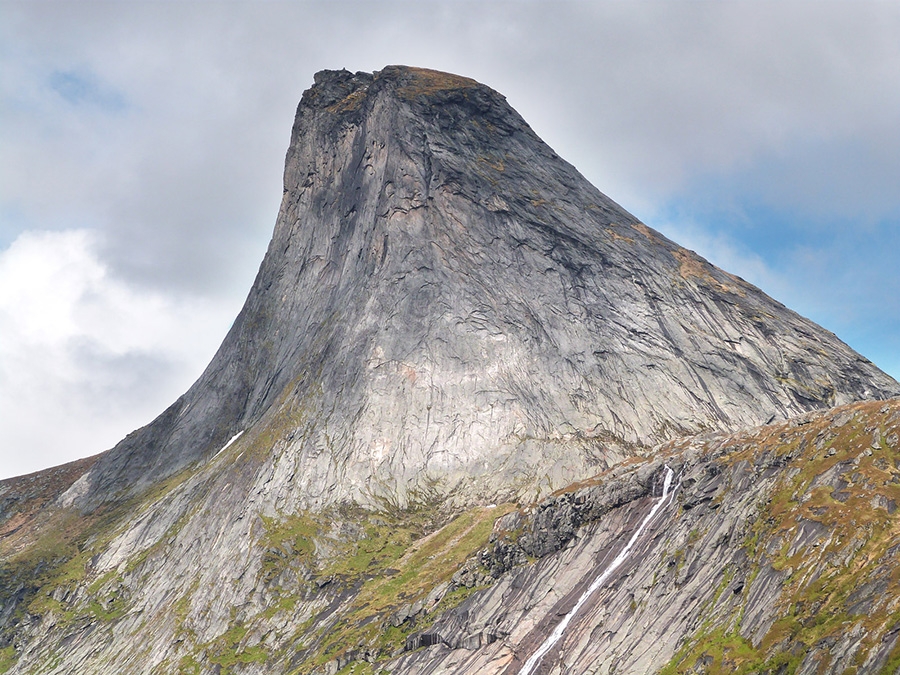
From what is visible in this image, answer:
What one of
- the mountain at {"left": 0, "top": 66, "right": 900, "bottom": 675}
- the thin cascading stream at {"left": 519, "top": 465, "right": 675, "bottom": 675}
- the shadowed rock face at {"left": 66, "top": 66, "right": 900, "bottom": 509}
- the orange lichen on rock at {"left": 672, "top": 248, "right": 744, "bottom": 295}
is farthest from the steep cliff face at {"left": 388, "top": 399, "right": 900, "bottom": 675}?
the orange lichen on rock at {"left": 672, "top": 248, "right": 744, "bottom": 295}

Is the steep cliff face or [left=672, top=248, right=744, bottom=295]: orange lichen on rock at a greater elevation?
[left=672, top=248, right=744, bottom=295]: orange lichen on rock

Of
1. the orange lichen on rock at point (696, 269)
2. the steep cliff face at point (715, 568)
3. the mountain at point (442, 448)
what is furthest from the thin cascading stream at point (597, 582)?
the orange lichen on rock at point (696, 269)

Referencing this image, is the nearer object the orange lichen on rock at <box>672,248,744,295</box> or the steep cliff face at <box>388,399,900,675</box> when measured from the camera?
the steep cliff face at <box>388,399,900,675</box>

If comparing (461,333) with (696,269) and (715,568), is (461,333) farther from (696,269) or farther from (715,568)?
(715,568)

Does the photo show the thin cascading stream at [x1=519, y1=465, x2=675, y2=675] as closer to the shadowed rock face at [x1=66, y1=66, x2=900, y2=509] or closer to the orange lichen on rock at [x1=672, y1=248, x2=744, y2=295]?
the shadowed rock face at [x1=66, y1=66, x2=900, y2=509]

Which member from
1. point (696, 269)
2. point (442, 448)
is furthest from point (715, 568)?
point (696, 269)

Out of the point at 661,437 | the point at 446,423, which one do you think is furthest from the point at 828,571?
the point at 446,423

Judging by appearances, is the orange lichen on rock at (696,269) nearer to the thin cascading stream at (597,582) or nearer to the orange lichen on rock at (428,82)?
the orange lichen on rock at (428,82)

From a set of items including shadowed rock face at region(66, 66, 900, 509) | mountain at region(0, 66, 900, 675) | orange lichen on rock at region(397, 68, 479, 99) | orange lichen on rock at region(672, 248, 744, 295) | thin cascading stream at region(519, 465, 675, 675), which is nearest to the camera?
thin cascading stream at region(519, 465, 675, 675)
